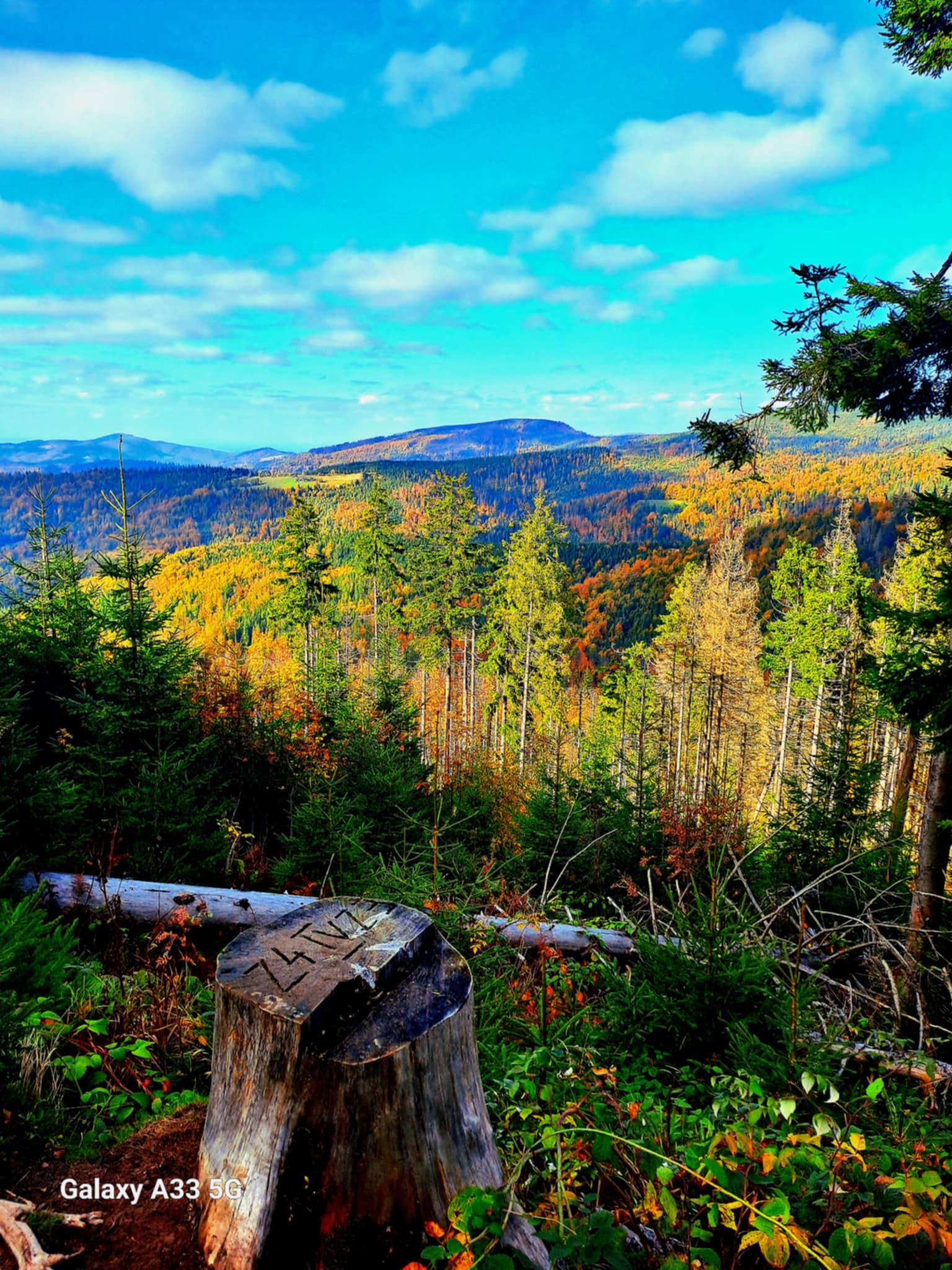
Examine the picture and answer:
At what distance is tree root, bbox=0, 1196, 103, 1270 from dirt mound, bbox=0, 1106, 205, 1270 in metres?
0.03

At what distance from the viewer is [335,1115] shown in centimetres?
213

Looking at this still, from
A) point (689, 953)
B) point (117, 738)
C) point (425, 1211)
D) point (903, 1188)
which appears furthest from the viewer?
point (117, 738)

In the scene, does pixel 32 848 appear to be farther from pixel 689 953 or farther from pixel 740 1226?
pixel 740 1226

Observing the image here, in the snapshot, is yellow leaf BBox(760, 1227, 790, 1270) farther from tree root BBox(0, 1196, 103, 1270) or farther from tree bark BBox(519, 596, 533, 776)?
tree bark BBox(519, 596, 533, 776)

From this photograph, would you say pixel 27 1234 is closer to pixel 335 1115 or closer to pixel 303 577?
pixel 335 1115

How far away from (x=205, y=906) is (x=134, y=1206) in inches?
172

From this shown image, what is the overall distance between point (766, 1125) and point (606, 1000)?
1.60 metres

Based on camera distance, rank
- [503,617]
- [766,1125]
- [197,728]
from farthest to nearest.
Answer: [503,617] → [197,728] → [766,1125]

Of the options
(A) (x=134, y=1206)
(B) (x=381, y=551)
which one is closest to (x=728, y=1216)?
(A) (x=134, y=1206)

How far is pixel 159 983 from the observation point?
4.58 m

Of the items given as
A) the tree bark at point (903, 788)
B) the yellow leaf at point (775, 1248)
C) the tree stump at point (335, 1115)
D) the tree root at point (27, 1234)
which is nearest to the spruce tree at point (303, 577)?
the tree bark at point (903, 788)

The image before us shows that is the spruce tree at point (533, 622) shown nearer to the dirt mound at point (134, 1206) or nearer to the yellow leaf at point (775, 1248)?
the dirt mound at point (134, 1206)

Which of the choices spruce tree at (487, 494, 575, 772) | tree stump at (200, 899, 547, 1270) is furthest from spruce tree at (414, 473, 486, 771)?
tree stump at (200, 899, 547, 1270)

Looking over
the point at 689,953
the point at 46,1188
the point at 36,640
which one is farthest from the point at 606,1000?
the point at 36,640
